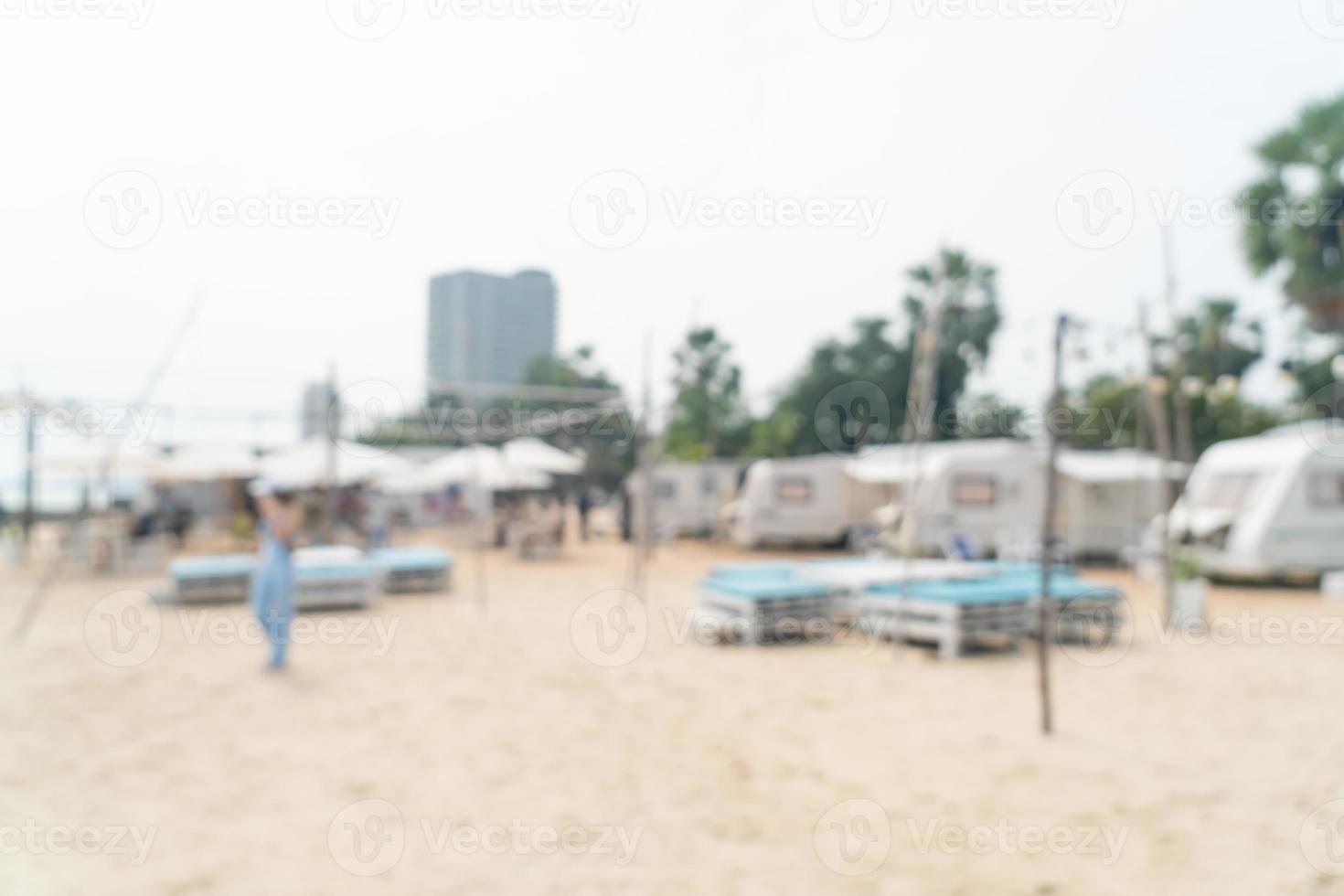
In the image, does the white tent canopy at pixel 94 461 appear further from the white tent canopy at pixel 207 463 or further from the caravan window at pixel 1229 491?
the caravan window at pixel 1229 491

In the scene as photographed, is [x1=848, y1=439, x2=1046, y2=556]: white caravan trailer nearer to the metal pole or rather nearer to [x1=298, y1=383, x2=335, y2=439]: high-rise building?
[x1=298, y1=383, x2=335, y2=439]: high-rise building

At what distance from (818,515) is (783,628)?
10.3 m

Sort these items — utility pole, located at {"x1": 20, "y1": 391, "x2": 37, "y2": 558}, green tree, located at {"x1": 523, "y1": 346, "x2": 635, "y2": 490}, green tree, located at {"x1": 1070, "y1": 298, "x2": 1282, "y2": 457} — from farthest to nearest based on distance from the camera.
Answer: green tree, located at {"x1": 523, "y1": 346, "x2": 635, "y2": 490}
green tree, located at {"x1": 1070, "y1": 298, "x2": 1282, "y2": 457}
utility pole, located at {"x1": 20, "y1": 391, "x2": 37, "y2": 558}

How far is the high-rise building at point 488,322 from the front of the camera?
25.7 ft

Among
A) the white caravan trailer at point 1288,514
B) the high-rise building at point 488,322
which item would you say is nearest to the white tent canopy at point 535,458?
the high-rise building at point 488,322

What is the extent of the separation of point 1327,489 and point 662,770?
1192cm

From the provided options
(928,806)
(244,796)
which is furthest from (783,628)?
(244,796)

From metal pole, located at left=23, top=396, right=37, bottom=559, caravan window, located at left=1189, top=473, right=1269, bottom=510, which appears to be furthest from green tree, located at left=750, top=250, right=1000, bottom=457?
metal pole, located at left=23, top=396, right=37, bottom=559

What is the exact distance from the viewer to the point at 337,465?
1520cm

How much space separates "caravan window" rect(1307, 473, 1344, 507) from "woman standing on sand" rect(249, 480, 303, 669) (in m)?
13.1

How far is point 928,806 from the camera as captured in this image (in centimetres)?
400

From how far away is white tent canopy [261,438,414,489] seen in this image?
50.0 feet

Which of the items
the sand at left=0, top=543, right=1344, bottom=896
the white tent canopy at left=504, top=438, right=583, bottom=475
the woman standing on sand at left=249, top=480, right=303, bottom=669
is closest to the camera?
the sand at left=0, top=543, right=1344, bottom=896

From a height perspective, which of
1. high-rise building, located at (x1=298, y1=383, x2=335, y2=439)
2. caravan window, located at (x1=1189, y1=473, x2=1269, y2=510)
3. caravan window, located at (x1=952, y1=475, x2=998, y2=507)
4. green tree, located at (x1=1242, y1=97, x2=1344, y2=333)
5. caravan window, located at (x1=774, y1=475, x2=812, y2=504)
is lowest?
caravan window, located at (x1=774, y1=475, x2=812, y2=504)
